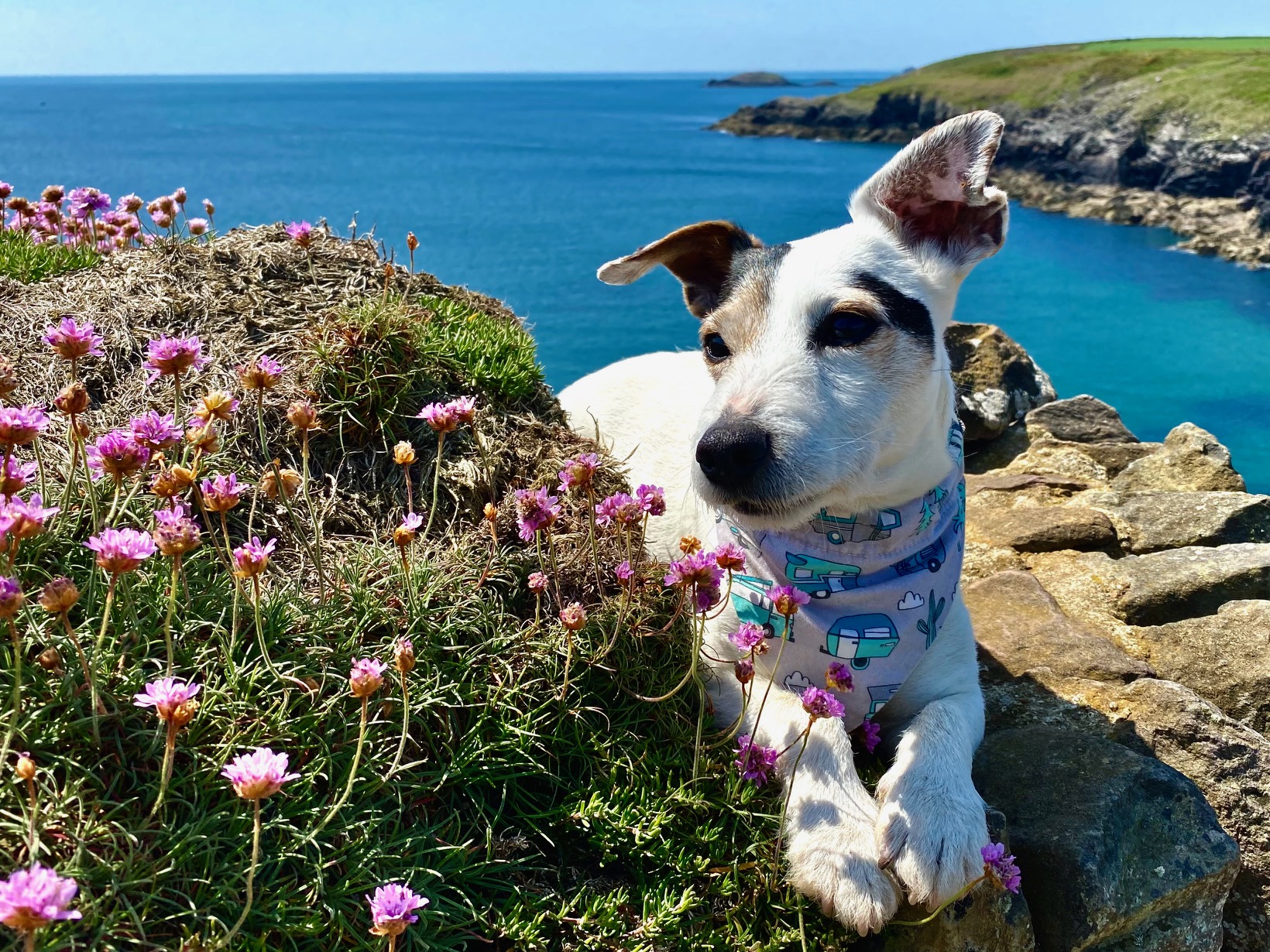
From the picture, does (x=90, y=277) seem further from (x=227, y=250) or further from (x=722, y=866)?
(x=722, y=866)

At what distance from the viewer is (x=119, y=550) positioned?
6.33ft

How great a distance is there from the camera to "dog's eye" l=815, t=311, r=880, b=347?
3.21m

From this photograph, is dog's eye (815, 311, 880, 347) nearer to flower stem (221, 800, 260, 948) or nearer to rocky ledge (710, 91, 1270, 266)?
flower stem (221, 800, 260, 948)

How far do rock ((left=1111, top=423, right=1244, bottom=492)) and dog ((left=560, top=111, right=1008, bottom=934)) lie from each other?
3853 mm

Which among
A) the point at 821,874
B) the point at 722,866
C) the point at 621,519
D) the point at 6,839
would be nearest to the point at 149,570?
the point at 6,839

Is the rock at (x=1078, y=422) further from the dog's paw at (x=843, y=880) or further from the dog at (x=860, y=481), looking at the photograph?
the dog's paw at (x=843, y=880)

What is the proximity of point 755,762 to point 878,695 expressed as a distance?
0.65 meters

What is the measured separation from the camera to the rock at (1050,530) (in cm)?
559

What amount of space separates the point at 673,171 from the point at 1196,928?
149 ft

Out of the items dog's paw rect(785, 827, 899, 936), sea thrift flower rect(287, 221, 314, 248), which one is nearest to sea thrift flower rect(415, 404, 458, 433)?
dog's paw rect(785, 827, 899, 936)

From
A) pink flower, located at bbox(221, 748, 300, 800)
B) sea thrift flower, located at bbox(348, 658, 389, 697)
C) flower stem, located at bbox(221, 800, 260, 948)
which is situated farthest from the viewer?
sea thrift flower, located at bbox(348, 658, 389, 697)

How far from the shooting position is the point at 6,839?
6.62 ft

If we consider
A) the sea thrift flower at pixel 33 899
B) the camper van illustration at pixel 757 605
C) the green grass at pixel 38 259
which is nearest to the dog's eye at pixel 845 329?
the camper van illustration at pixel 757 605

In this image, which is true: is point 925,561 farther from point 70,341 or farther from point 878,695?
point 70,341
